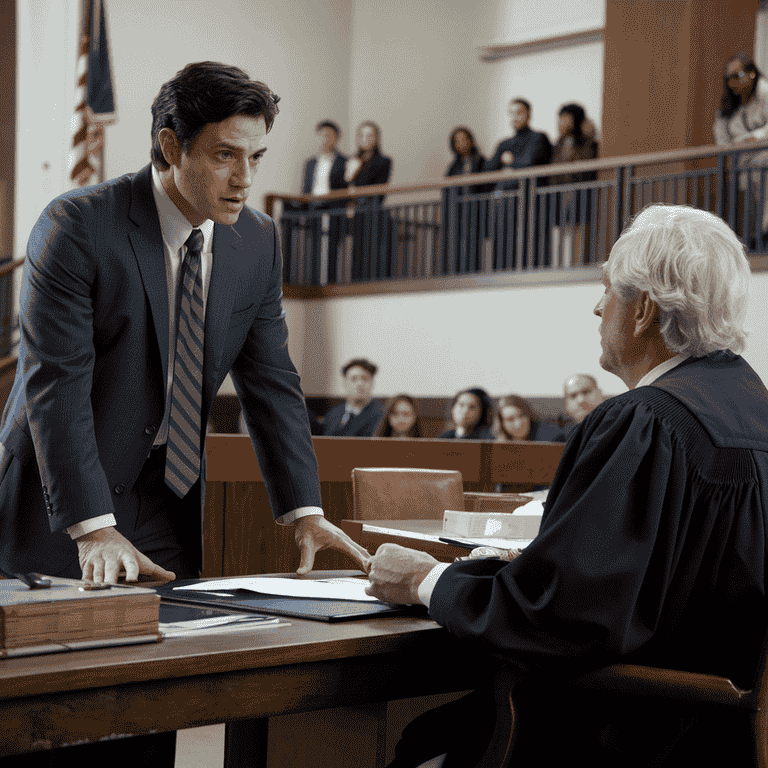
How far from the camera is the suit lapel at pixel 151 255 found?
1.90 meters

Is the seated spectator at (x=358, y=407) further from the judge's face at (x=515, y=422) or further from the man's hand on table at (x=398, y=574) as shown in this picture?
the man's hand on table at (x=398, y=574)

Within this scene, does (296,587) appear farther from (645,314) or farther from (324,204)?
(324,204)

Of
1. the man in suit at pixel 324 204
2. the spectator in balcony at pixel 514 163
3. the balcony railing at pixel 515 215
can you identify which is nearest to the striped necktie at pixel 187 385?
the balcony railing at pixel 515 215

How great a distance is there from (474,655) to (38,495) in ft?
2.57

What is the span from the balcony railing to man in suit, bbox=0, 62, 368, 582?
23.7 feet

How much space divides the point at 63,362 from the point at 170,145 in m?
0.42

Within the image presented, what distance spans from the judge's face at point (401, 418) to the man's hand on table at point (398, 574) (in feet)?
20.6

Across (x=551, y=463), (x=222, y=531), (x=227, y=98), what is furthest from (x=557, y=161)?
(x=227, y=98)

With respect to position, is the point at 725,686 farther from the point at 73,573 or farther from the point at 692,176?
the point at 692,176

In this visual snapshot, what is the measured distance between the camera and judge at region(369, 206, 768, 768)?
1.43 m

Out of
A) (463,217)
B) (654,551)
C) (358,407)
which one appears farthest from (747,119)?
(654,551)

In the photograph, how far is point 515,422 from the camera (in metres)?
7.27

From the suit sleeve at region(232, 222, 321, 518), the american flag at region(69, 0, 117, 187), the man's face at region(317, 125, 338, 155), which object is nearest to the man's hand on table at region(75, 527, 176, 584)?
the suit sleeve at region(232, 222, 321, 518)

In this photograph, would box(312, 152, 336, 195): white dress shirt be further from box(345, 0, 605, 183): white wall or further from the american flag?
the american flag
